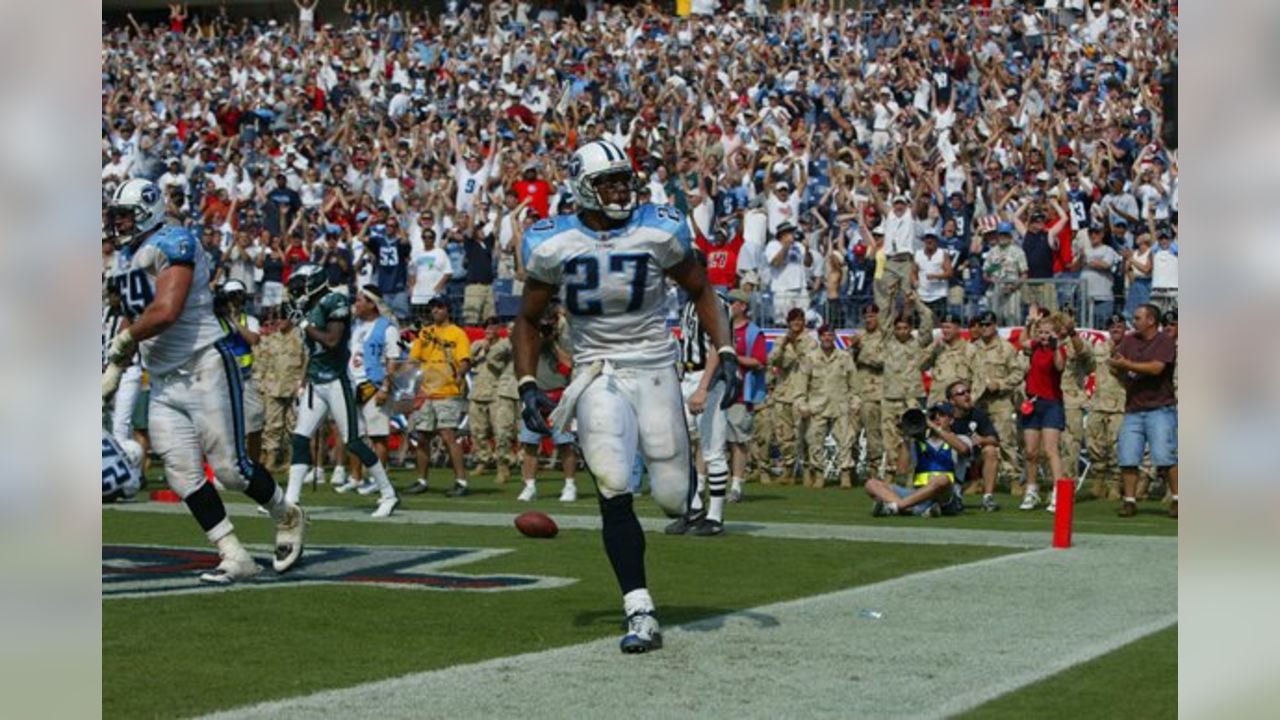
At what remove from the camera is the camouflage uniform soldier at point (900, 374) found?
19719 mm

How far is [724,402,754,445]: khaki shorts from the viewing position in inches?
648

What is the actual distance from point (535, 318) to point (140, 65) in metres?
29.0

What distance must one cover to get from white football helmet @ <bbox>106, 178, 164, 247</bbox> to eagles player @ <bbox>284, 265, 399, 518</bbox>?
4880mm

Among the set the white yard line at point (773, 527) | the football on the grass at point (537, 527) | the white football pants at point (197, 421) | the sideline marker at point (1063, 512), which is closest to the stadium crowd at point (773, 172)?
the white yard line at point (773, 527)

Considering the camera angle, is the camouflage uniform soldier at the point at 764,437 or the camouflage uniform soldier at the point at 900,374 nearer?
the camouflage uniform soldier at the point at 900,374

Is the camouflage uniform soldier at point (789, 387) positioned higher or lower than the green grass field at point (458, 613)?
higher

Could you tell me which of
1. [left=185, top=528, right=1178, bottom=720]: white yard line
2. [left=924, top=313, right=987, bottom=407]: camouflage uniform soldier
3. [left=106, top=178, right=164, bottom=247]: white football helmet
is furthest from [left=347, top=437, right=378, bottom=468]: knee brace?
[left=924, top=313, right=987, bottom=407]: camouflage uniform soldier

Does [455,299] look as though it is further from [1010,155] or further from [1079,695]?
[1079,695]

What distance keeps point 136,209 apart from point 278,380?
11742 mm

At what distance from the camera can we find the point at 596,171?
819 cm

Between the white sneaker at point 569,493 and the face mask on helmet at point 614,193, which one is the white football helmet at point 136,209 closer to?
the face mask on helmet at point 614,193

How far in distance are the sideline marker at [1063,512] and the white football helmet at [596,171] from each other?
4.84 metres

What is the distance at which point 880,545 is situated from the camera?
1246cm

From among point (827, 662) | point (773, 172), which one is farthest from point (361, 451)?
point (773, 172)
